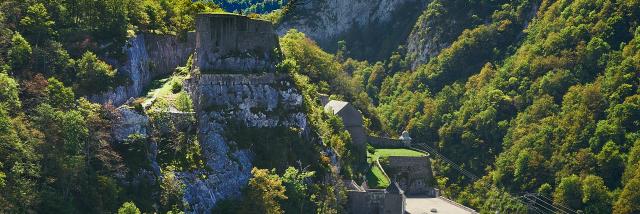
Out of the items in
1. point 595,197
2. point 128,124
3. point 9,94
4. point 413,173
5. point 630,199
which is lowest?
point 595,197

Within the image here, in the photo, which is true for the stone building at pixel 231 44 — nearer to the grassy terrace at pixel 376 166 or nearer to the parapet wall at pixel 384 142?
the grassy terrace at pixel 376 166

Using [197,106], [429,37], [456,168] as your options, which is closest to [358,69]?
[429,37]

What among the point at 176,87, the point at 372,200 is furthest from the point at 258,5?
the point at 176,87

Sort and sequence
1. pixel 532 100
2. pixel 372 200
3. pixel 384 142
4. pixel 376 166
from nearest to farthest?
1. pixel 372 200
2. pixel 376 166
3. pixel 384 142
4. pixel 532 100

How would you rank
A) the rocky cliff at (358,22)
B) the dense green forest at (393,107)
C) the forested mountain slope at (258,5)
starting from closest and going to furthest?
the dense green forest at (393,107) → the forested mountain slope at (258,5) → the rocky cliff at (358,22)

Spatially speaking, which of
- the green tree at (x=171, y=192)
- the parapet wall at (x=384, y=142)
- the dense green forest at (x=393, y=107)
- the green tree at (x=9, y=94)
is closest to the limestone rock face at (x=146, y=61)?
the dense green forest at (x=393, y=107)

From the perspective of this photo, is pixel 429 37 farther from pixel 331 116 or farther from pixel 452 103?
pixel 331 116

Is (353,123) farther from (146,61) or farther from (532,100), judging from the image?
(532,100)

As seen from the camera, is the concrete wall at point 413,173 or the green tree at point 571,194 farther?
the green tree at point 571,194
